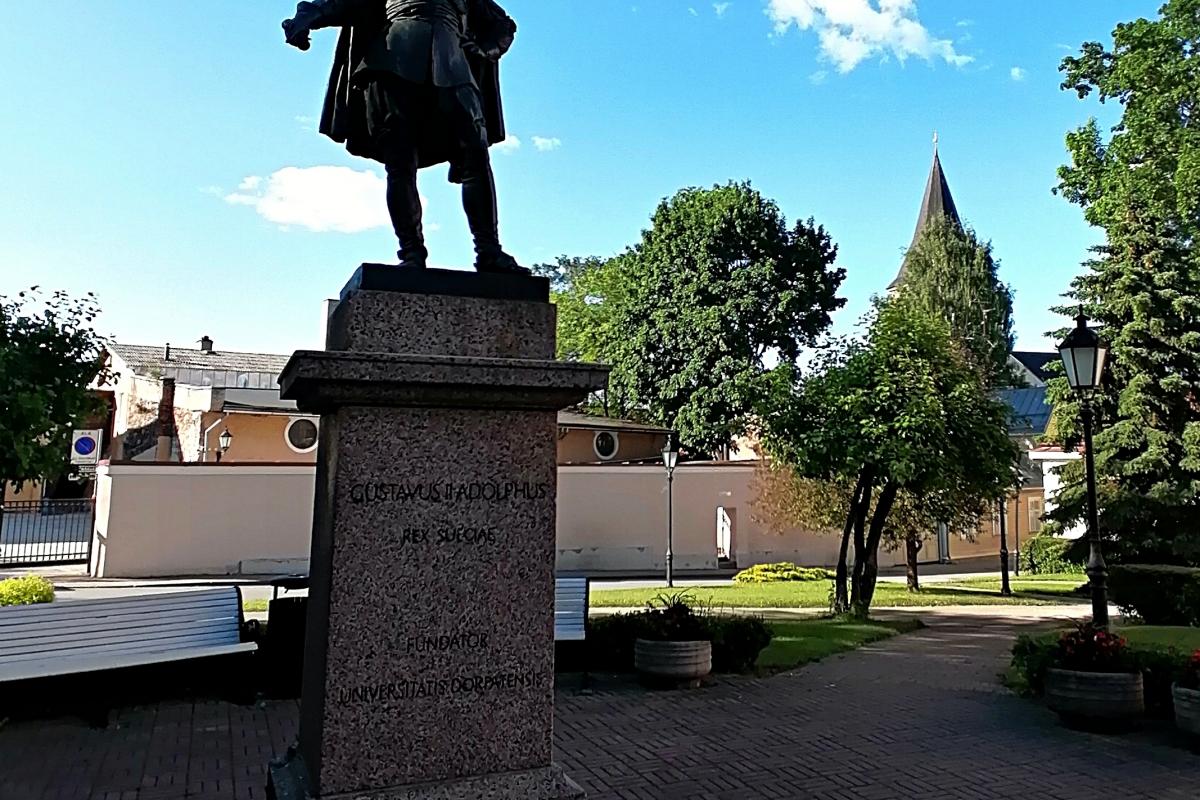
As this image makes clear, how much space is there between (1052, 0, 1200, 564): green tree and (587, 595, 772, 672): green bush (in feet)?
44.4

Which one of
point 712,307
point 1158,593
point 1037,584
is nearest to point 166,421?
point 712,307

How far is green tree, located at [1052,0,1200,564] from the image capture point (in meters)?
19.3

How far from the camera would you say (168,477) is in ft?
76.5

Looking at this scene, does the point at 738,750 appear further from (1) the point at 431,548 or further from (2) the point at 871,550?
(2) the point at 871,550

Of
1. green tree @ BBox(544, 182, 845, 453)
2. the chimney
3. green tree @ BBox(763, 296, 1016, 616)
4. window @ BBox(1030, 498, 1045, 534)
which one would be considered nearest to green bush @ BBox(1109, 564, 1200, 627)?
green tree @ BBox(763, 296, 1016, 616)

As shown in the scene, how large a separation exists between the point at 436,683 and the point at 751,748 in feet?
11.5

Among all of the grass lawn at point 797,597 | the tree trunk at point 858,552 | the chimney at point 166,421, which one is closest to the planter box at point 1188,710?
the tree trunk at point 858,552

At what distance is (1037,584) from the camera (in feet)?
88.7

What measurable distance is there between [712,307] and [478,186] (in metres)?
31.7

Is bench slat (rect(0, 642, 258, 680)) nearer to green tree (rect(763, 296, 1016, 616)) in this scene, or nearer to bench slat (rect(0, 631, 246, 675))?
bench slat (rect(0, 631, 246, 675))

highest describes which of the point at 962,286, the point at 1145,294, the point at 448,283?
the point at 962,286

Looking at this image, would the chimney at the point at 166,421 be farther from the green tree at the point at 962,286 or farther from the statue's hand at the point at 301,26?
the green tree at the point at 962,286

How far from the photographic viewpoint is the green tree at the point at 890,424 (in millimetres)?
14648

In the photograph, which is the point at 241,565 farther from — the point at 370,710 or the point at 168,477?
the point at 370,710
